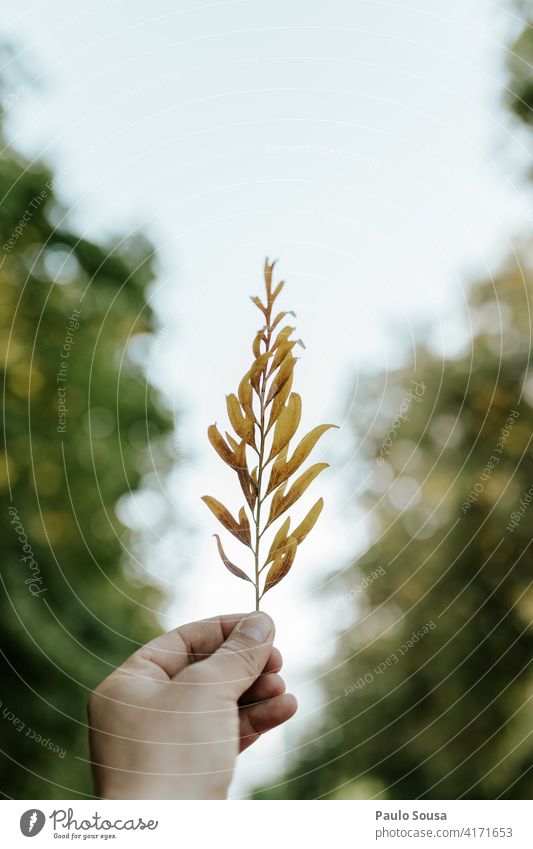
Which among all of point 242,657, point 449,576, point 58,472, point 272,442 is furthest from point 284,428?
point 449,576

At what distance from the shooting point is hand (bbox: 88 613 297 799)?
22.5 inches

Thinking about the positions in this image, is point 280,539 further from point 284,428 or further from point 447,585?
point 447,585

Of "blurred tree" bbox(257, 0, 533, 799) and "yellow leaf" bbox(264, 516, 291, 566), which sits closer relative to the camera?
"yellow leaf" bbox(264, 516, 291, 566)

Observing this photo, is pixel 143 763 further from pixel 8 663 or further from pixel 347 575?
pixel 347 575

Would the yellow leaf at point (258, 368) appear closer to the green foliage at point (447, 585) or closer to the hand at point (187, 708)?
the hand at point (187, 708)

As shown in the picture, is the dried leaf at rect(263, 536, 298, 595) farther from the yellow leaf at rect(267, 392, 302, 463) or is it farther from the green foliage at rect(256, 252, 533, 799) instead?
the green foliage at rect(256, 252, 533, 799)

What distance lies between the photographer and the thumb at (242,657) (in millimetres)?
573

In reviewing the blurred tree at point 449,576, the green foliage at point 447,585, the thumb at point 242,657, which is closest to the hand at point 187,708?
the thumb at point 242,657

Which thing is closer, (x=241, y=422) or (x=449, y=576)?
(x=241, y=422)

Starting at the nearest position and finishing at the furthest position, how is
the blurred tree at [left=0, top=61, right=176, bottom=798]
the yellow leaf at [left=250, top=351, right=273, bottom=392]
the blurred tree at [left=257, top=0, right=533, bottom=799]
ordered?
the yellow leaf at [left=250, top=351, right=273, bottom=392] < the blurred tree at [left=0, top=61, right=176, bottom=798] < the blurred tree at [left=257, top=0, right=533, bottom=799]

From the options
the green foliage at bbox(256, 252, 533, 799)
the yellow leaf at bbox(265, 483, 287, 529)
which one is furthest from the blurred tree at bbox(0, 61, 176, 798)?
the yellow leaf at bbox(265, 483, 287, 529)

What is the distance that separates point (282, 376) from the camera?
1.89ft

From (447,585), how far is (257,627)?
5.86 ft

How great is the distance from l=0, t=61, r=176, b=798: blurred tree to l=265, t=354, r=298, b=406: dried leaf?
49.9 inches
